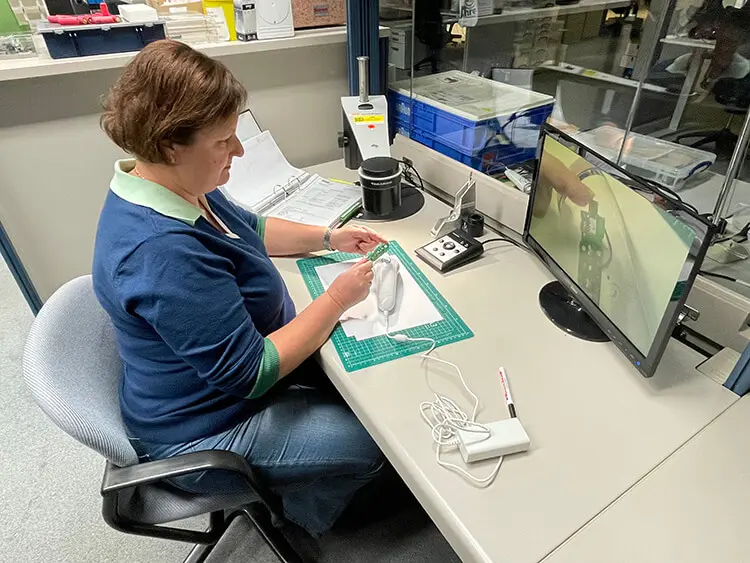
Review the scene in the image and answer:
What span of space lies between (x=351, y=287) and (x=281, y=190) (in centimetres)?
68

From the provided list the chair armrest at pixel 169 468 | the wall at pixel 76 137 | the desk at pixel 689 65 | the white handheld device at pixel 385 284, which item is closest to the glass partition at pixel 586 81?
the desk at pixel 689 65

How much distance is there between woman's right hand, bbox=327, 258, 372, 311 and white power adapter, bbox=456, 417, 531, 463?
36 centimetres

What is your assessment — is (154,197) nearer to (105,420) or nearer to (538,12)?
(105,420)

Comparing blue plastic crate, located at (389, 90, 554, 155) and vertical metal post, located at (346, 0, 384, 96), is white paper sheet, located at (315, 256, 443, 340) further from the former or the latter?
vertical metal post, located at (346, 0, 384, 96)

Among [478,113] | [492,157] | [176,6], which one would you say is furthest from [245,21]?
[492,157]

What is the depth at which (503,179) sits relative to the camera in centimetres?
141

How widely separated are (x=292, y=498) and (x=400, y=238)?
28.0 inches

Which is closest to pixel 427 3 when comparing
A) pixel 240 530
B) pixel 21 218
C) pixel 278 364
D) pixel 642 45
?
pixel 642 45

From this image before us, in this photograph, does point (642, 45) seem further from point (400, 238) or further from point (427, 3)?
point (400, 238)

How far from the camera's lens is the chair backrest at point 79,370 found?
2.60 ft

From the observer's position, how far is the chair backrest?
2.60 ft

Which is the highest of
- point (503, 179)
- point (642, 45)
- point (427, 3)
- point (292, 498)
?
point (427, 3)

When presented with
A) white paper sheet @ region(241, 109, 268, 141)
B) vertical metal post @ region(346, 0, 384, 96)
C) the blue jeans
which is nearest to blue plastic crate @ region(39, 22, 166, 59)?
white paper sheet @ region(241, 109, 268, 141)

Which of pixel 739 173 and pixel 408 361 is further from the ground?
pixel 739 173
